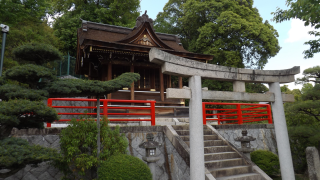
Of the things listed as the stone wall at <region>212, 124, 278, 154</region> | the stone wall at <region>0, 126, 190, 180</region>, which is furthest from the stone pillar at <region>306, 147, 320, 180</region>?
the stone wall at <region>0, 126, 190, 180</region>

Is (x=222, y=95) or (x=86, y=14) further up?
(x=86, y=14)

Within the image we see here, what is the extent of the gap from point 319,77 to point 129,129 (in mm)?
8129

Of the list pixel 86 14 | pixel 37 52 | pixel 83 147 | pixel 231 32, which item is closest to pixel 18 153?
pixel 83 147

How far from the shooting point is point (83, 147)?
16.4ft

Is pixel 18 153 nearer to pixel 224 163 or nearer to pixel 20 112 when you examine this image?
pixel 20 112

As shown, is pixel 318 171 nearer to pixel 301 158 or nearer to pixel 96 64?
pixel 301 158

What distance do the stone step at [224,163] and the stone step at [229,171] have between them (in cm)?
14

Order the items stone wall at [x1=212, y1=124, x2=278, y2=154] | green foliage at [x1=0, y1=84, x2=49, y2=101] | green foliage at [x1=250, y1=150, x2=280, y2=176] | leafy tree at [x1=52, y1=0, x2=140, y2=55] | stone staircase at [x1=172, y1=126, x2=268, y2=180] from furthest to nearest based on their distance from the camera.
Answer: leafy tree at [x1=52, y1=0, x2=140, y2=55] < stone wall at [x1=212, y1=124, x2=278, y2=154] < green foliage at [x1=250, y1=150, x2=280, y2=176] < stone staircase at [x1=172, y1=126, x2=268, y2=180] < green foliage at [x1=0, y1=84, x2=49, y2=101]

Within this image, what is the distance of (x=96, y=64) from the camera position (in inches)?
510

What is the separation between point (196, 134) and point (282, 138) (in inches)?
106

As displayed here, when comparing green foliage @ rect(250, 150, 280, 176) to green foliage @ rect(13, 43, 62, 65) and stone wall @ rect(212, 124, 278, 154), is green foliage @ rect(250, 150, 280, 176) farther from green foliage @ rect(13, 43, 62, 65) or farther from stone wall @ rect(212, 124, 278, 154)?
green foliage @ rect(13, 43, 62, 65)

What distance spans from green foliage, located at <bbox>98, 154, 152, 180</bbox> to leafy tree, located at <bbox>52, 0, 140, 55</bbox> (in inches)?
742

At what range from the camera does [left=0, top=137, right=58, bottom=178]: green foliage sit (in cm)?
343

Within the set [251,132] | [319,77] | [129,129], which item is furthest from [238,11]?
[129,129]
